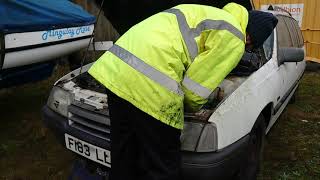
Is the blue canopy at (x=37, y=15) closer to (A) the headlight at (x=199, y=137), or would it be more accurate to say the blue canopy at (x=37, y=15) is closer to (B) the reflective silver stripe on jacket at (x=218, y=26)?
(A) the headlight at (x=199, y=137)

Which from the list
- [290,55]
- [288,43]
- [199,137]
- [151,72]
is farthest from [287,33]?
[151,72]

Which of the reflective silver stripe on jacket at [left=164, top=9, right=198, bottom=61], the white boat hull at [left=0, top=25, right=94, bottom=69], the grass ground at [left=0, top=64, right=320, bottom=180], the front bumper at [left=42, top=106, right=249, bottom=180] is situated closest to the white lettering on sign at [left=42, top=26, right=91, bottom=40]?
the white boat hull at [left=0, top=25, right=94, bottom=69]

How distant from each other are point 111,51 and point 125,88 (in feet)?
0.81

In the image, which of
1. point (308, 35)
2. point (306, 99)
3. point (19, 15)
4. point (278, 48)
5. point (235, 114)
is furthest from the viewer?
point (308, 35)

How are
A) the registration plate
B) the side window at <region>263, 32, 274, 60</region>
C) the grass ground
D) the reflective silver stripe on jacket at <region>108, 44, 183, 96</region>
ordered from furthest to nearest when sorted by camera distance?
the grass ground
the side window at <region>263, 32, 274, 60</region>
the registration plate
the reflective silver stripe on jacket at <region>108, 44, 183, 96</region>

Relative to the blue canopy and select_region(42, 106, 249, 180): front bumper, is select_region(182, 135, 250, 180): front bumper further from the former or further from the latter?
the blue canopy

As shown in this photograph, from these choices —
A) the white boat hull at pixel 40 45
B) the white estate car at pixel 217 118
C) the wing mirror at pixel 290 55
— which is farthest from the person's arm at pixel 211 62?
the white boat hull at pixel 40 45

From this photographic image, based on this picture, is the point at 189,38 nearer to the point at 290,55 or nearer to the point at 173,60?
the point at 173,60

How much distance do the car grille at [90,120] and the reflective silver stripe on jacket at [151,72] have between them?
78cm

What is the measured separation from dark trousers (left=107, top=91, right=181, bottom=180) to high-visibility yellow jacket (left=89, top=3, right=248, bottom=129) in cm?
8

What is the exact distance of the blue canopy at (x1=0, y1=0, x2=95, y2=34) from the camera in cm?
444

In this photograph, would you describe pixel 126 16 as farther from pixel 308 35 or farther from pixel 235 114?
pixel 308 35

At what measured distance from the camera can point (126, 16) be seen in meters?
3.54

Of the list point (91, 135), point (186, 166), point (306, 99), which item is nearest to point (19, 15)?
point (91, 135)
